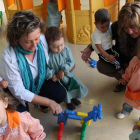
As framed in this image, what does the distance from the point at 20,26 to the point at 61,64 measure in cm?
47

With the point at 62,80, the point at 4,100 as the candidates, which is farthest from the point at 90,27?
the point at 4,100

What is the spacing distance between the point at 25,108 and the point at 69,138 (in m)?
0.41

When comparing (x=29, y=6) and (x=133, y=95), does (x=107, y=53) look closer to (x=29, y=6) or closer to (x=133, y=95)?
(x=133, y=95)

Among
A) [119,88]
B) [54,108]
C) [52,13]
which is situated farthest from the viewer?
[52,13]

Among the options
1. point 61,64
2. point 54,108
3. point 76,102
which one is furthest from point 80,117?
point 61,64

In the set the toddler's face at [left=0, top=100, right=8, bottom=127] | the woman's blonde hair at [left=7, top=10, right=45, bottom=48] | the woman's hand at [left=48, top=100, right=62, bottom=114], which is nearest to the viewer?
the toddler's face at [left=0, top=100, right=8, bottom=127]

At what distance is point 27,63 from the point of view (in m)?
1.31

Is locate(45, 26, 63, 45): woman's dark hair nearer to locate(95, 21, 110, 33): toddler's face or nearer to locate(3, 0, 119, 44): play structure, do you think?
locate(95, 21, 110, 33): toddler's face

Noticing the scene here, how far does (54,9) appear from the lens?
284 centimetres

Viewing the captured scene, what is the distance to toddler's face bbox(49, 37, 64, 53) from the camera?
136cm

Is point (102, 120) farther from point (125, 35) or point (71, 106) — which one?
point (125, 35)

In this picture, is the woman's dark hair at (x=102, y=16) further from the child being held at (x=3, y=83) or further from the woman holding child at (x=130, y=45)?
the child being held at (x=3, y=83)

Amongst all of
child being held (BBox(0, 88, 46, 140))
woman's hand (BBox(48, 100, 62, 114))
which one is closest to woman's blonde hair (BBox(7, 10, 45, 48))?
child being held (BBox(0, 88, 46, 140))

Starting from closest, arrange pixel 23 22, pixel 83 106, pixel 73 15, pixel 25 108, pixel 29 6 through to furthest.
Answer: pixel 23 22, pixel 25 108, pixel 83 106, pixel 73 15, pixel 29 6
